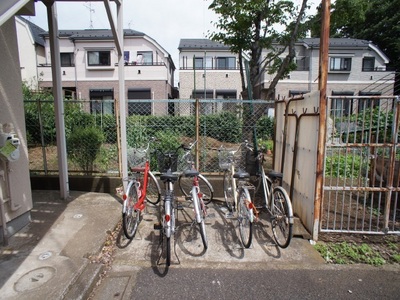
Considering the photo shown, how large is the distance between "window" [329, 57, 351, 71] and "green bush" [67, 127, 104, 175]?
2015cm

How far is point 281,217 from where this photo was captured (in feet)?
11.2

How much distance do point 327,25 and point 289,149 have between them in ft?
6.46

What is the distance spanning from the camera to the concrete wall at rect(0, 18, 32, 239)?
3.17m

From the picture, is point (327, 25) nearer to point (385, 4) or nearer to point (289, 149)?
point (289, 149)

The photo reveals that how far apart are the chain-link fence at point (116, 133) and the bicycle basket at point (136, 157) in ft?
2.27

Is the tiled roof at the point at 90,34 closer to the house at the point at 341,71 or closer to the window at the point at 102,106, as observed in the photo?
the house at the point at 341,71

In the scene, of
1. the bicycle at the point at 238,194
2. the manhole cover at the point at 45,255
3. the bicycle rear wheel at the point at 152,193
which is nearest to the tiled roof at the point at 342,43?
the bicycle at the point at 238,194

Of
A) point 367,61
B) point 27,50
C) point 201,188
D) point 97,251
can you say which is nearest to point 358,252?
point 201,188

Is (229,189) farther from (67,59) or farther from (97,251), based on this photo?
(67,59)

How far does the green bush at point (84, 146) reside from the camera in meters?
5.34

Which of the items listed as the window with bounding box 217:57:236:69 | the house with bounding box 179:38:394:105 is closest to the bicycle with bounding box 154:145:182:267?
the house with bounding box 179:38:394:105

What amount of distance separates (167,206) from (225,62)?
1956cm

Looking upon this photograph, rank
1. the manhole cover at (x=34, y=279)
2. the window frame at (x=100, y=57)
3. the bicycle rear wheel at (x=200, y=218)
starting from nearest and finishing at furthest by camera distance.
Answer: the manhole cover at (x=34, y=279)
the bicycle rear wheel at (x=200, y=218)
the window frame at (x=100, y=57)

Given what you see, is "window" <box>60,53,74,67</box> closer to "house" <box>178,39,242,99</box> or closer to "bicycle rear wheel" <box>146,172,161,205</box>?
"house" <box>178,39,242,99</box>
